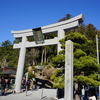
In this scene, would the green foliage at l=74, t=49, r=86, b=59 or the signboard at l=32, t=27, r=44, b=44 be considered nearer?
the green foliage at l=74, t=49, r=86, b=59

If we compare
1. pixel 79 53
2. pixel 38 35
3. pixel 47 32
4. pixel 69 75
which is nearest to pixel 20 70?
pixel 38 35

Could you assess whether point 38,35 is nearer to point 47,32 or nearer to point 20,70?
point 47,32

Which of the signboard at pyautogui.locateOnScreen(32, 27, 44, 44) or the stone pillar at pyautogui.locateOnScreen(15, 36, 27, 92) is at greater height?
the signboard at pyautogui.locateOnScreen(32, 27, 44, 44)

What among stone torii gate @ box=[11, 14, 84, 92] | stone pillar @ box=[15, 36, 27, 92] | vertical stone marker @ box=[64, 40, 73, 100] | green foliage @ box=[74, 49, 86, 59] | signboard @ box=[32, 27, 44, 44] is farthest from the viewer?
signboard @ box=[32, 27, 44, 44]

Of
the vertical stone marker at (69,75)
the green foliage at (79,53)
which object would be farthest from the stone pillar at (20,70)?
the vertical stone marker at (69,75)

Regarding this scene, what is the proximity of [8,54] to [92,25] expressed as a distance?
27997 mm

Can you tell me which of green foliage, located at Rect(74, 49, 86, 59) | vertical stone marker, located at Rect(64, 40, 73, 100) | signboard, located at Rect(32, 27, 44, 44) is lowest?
vertical stone marker, located at Rect(64, 40, 73, 100)

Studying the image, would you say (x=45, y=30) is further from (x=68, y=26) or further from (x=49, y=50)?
(x=49, y=50)

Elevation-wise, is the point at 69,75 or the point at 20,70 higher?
the point at 20,70

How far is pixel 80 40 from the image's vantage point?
744 cm

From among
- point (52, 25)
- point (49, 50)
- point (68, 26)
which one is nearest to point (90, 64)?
point (68, 26)

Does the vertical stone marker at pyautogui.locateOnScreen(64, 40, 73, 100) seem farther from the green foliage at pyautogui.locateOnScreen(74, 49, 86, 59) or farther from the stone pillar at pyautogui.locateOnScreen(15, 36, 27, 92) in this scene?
the stone pillar at pyautogui.locateOnScreen(15, 36, 27, 92)

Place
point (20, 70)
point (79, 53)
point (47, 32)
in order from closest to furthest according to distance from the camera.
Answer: point (79, 53) → point (47, 32) → point (20, 70)

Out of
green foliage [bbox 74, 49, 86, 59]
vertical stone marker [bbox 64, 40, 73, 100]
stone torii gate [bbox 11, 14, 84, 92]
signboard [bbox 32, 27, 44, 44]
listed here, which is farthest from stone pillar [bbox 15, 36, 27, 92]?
vertical stone marker [bbox 64, 40, 73, 100]
